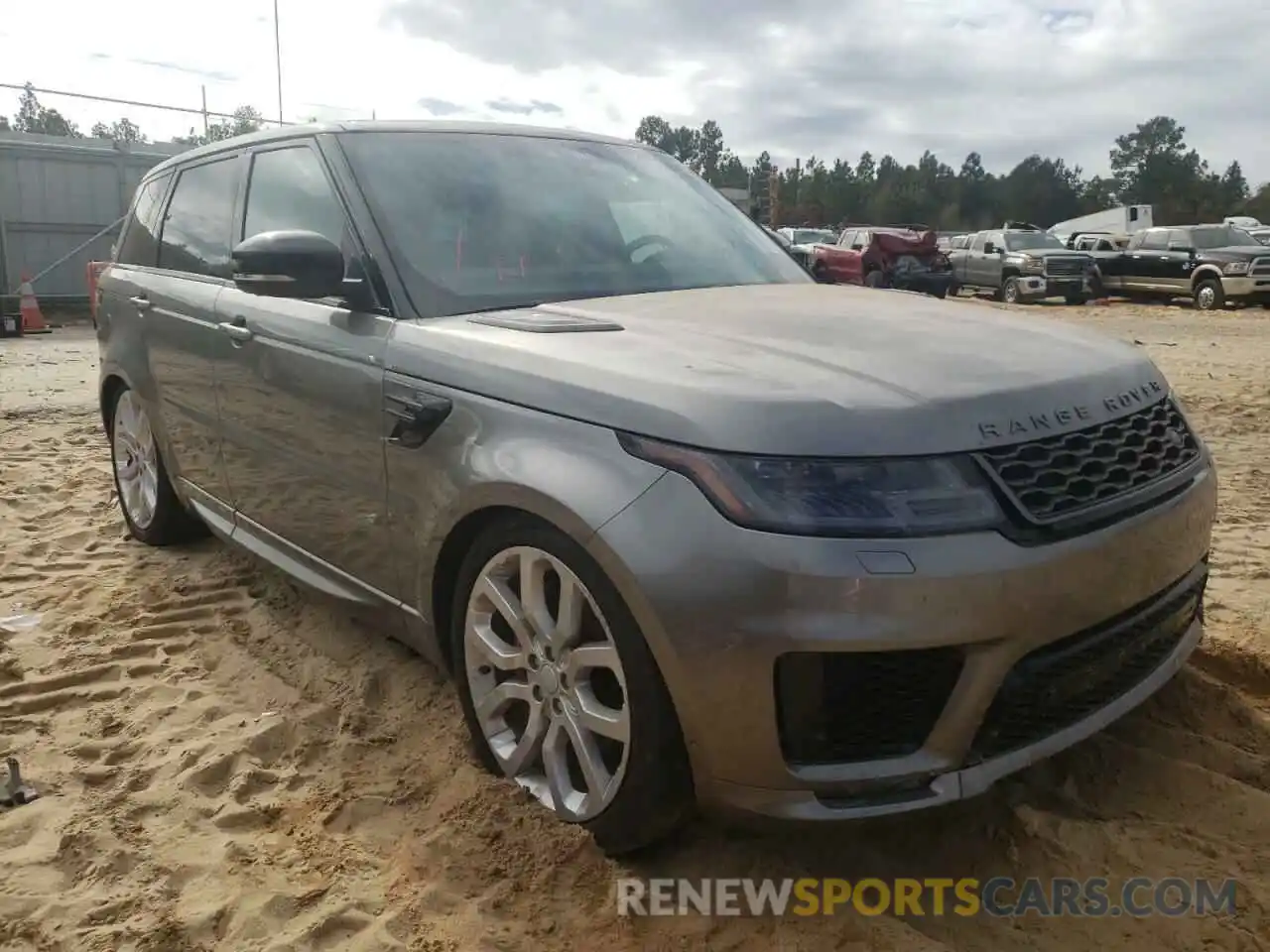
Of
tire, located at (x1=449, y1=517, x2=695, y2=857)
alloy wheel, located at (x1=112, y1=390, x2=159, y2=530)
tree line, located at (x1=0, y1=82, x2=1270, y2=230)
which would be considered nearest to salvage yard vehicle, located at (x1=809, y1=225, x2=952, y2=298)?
alloy wheel, located at (x1=112, y1=390, x2=159, y2=530)

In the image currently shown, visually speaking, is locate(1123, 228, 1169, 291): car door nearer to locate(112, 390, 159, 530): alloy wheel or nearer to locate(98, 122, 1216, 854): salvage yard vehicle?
locate(98, 122, 1216, 854): salvage yard vehicle

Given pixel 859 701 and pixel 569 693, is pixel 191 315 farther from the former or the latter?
pixel 859 701

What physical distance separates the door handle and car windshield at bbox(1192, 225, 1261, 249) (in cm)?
2206

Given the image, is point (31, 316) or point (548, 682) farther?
point (31, 316)

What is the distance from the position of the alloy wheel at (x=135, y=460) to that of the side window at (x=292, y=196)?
1.32 metres

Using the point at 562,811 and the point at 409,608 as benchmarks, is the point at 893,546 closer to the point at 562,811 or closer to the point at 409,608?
the point at 562,811

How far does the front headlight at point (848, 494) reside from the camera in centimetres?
192


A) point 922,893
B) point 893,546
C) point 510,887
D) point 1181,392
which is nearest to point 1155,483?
point 893,546

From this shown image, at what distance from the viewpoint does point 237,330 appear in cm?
347

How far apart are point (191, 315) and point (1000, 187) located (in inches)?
3828

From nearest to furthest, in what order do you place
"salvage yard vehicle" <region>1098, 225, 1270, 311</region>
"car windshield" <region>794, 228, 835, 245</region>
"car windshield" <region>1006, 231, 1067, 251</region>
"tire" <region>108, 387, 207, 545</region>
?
"tire" <region>108, 387, 207, 545</region>, "salvage yard vehicle" <region>1098, 225, 1270, 311</region>, "car windshield" <region>1006, 231, 1067, 251</region>, "car windshield" <region>794, 228, 835, 245</region>

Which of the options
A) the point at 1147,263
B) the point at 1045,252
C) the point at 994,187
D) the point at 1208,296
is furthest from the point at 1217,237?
the point at 994,187

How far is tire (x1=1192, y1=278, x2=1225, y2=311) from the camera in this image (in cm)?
1975

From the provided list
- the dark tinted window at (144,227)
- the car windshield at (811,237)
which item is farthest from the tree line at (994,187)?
the dark tinted window at (144,227)
